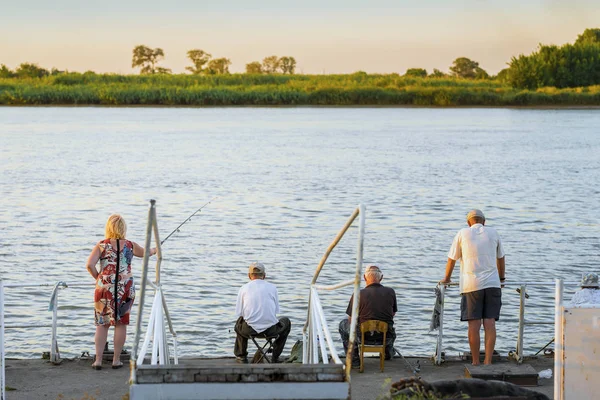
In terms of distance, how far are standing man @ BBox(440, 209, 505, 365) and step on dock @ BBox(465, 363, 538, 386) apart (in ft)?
2.66

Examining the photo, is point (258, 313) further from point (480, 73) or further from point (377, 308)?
point (480, 73)

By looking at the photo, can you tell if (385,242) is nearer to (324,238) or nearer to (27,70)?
(324,238)

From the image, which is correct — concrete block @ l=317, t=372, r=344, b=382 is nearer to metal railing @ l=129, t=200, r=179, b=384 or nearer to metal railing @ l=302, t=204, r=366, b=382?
metal railing @ l=302, t=204, r=366, b=382

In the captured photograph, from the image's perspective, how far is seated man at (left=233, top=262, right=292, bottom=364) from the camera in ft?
32.0

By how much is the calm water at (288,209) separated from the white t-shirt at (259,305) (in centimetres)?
271

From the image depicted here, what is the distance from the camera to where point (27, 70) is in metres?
115

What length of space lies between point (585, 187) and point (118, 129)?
137ft

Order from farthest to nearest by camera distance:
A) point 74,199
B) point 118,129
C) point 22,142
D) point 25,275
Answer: point 118,129
point 22,142
point 74,199
point 25,275

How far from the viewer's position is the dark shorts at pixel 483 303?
31.6 feet

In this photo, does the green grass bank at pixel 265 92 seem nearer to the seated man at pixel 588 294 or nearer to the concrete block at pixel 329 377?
the seated man at pixel 588 294

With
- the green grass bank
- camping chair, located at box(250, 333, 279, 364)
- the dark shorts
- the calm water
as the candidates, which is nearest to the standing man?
→ the dark shorts

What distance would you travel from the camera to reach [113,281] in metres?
9.23

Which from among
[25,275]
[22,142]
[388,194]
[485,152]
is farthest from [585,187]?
[22,142]

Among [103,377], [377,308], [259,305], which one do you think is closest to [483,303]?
[377,308]
